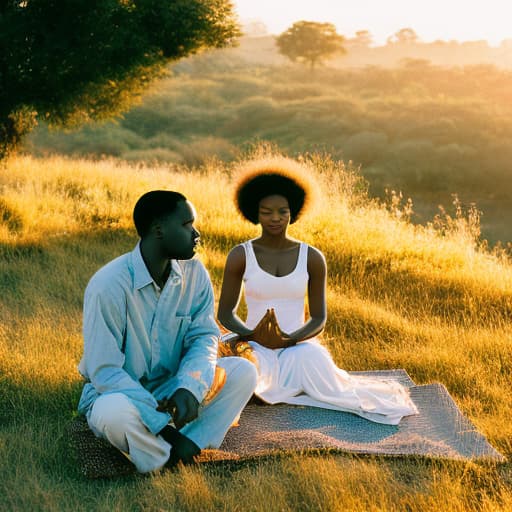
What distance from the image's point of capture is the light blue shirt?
3688mm

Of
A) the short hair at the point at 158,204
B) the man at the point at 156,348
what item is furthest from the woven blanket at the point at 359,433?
the short hair at the point at 158,204

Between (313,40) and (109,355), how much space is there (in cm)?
5628

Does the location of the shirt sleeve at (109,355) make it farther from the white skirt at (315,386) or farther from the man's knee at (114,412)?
the white skirt at (315,386)

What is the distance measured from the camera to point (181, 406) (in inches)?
143

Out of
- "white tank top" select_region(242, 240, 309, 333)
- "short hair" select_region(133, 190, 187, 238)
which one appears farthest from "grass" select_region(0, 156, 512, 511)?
"short hair" select_region(133, 190, 187, 238)

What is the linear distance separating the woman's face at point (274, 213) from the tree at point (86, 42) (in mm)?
5872

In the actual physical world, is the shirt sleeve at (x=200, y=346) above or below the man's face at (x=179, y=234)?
below

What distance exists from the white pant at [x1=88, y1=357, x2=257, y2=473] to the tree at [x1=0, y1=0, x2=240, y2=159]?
22.4 feet

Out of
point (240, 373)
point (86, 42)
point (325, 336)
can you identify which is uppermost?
point (86, 42)

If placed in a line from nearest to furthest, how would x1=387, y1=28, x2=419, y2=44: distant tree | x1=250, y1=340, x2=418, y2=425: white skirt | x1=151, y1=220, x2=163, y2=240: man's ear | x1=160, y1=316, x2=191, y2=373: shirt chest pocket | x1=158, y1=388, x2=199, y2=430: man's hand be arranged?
x1=158, y1=388, x2=199, y2=430: man's hand
x1=151, y1=220, x2=163, y2=240: man's ear
x1=160, y1=316, x2=191, y2=373: shirt chest pocket
x1=250, y1=340, x2=418, y2=425: white skirt
x1=387, y1=28, x2=419, y2=44: distant tree

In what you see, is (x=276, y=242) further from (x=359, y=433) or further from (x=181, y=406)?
(x=181, y=406)

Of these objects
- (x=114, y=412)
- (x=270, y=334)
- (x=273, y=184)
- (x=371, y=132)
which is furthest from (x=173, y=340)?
(x=371, y=132)

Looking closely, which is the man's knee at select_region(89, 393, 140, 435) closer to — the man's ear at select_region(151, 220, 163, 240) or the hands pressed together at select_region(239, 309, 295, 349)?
the man's ear at select_region(151, 220, 163, 240)

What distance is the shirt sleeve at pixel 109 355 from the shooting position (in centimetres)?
366
